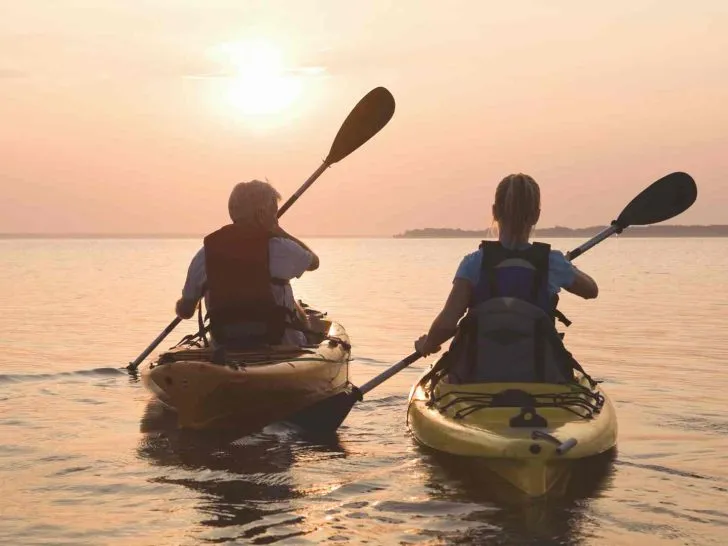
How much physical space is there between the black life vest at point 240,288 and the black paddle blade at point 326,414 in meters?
0.64

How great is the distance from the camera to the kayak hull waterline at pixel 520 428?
210 inches

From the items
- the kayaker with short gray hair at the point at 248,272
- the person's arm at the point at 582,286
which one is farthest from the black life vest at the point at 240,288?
the person's arm at the point at 582,286

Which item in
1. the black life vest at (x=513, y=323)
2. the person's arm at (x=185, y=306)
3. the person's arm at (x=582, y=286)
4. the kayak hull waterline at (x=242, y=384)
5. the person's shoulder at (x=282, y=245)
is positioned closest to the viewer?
the black life vest at (x=513, y=323)

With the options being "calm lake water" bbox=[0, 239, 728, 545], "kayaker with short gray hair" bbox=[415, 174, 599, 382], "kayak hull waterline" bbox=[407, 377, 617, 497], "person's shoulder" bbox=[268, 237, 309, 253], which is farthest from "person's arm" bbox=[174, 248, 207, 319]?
"kayaker with short gray hair" bbox=[415, 174, 599, 382]

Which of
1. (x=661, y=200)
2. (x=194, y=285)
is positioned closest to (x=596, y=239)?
(x=661, y=200)

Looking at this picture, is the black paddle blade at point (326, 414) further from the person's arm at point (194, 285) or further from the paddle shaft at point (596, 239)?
the paddle shaft at point (596, 239)

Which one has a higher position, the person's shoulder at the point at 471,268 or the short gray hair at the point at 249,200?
the short gray hair at the point at 249,200

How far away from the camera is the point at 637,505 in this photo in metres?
5.77

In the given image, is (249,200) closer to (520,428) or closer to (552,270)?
(552,270)

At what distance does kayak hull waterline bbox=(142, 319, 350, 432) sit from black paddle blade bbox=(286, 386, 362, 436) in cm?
9

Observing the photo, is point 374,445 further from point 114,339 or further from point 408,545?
point 114,339

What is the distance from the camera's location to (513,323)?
605 centimetres

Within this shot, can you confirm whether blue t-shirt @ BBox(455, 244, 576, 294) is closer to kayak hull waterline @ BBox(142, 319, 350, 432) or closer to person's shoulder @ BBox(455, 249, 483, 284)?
person's shoulder @ BBox(455, 249, 483, 284)

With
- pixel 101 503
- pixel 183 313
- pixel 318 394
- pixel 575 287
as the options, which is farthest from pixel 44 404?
pixel 575 287
